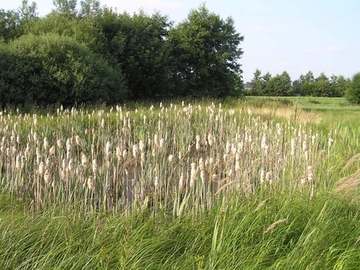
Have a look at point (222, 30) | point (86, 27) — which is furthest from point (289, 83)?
point (86, 27)

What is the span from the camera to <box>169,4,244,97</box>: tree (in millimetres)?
27609

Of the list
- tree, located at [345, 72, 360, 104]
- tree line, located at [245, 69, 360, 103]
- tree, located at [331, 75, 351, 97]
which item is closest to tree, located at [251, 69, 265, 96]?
tree line, located at [245, 69, 360, 103]

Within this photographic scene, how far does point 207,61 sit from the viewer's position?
28.6m

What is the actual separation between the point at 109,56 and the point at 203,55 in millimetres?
9216

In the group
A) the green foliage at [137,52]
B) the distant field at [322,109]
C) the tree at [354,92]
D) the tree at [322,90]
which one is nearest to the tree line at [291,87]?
the tree at [322,90]

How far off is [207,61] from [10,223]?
26259 mm

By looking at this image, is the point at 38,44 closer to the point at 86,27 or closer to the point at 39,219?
the point at 86,27

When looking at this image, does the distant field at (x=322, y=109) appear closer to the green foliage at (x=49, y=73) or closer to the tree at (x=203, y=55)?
the tree at (x=203, y=55)

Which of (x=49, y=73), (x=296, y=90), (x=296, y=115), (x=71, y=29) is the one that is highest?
(x=71, y=29)

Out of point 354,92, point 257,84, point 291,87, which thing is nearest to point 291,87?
point 291,87

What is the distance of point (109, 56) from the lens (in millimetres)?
20453

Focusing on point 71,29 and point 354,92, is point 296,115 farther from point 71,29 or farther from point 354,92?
point 354,92

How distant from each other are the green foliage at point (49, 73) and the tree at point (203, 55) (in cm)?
1203

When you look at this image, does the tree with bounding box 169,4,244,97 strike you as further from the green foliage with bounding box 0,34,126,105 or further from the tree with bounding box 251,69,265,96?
the tree with bounding box 251,69,265,96
